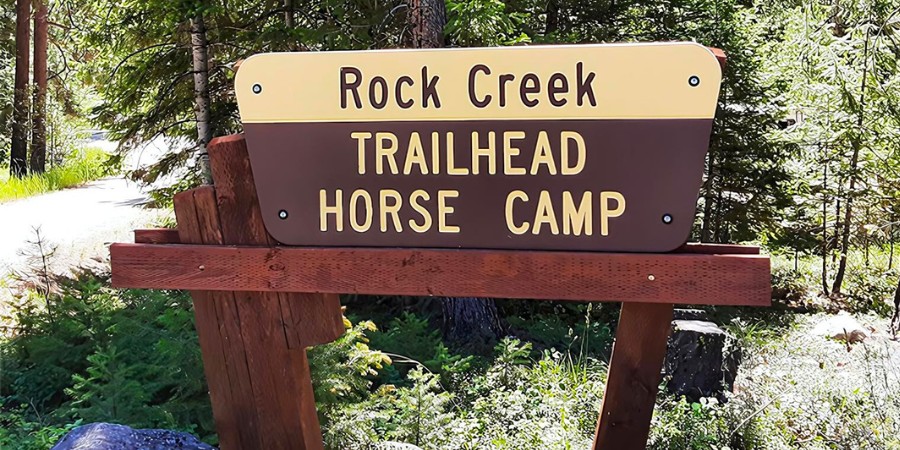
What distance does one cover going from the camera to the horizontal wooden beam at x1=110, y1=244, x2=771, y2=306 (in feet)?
7.53

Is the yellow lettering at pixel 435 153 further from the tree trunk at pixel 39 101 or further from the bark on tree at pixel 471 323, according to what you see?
the tree trunk at pixel 39 101

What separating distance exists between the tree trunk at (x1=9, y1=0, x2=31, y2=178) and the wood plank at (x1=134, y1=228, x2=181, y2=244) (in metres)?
16.8

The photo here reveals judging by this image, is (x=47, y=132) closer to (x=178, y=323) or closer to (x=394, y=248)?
(x=178, y=323)

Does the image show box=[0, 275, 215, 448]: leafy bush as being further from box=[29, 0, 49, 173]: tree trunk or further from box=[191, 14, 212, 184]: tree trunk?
box=[29, 0, 49, 173]: tree trunk

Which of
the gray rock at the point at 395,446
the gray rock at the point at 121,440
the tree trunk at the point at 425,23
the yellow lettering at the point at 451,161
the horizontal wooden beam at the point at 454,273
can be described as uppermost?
the tree trunk at the point at 425,23

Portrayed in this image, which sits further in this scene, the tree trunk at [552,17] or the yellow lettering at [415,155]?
the tree trunk at [552,17]

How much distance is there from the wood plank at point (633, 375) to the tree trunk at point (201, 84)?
591 centimetres

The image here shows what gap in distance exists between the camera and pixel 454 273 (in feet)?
7.88

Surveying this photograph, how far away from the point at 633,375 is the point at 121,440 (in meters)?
2.02

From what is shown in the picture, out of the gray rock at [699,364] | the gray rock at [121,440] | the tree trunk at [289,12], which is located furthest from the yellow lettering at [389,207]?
the tree trunk at [289,12]

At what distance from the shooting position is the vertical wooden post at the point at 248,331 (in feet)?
8.30

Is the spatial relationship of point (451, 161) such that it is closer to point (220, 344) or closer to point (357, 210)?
point (357, 210)

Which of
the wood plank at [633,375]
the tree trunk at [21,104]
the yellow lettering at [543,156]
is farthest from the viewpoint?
the tree trunk at [21,104]

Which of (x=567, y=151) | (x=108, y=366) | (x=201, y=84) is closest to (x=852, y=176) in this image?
(x=201, y=84)
